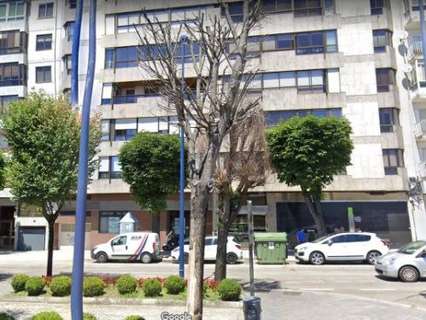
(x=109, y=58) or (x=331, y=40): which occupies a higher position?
(x=109, y=58)

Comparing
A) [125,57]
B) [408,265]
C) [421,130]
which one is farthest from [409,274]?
[125,57]

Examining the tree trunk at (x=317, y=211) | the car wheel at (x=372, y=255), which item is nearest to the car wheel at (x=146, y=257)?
the tree trunk at (x=317, y=211)

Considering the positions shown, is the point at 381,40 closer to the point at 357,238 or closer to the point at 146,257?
the point at 357,238

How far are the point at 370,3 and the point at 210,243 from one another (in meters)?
21.2

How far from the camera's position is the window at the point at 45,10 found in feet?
122

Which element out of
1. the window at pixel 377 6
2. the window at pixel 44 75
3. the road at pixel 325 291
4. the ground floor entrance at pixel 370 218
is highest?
the window at pixel 377 6

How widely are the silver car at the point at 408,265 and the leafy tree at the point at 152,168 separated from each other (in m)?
15.0

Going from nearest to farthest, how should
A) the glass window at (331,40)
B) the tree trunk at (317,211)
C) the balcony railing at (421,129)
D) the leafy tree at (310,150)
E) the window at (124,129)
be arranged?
the leafy tree at (310,150)
the tree trunk at (317,211)
the balcony railing at (421,129)
the glass window at (331,40)
the window at (124,129)

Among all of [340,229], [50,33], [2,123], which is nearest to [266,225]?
[340,229]

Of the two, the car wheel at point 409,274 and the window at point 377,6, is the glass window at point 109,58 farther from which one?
the car wheel at point 409,274

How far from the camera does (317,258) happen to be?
21578 mm

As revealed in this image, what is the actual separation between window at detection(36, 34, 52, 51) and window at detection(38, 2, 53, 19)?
185 cm

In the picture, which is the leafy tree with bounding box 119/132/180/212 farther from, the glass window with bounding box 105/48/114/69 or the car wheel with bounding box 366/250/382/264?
the car wheel with bounding box 366/250/382/264

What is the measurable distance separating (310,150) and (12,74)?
26.1 metres
